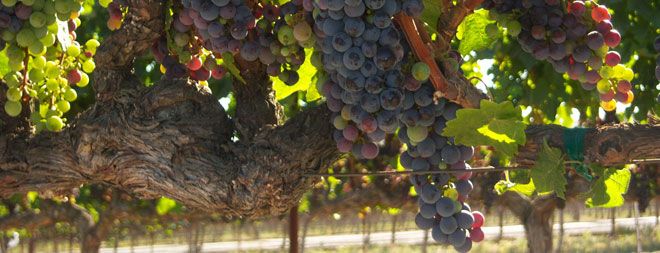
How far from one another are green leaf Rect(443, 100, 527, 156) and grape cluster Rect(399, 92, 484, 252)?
63mm

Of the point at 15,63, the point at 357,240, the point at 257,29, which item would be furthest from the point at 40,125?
the point at 357,240

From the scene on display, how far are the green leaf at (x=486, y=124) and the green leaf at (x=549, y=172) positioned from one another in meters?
0.10

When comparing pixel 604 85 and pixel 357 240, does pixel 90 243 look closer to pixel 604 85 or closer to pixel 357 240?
pixel 604 85

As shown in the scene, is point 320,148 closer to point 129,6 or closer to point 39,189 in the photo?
point 129,6

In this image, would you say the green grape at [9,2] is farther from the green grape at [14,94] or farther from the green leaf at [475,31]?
the green leaf at [475,31]

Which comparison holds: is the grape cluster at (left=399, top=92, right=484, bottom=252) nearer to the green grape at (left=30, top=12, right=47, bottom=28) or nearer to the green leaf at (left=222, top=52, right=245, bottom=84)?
the green leaf at (left=222, top=52, right=245, bottom=84)

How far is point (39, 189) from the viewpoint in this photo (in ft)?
6.59

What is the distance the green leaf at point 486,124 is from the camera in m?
1.48

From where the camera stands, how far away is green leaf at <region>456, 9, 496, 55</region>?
1.90 metres

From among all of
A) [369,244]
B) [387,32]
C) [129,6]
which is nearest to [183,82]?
[129,6]

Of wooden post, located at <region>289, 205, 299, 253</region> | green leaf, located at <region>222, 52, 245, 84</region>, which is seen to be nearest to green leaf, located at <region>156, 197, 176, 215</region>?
wooden post, located at <region>289, 205, 299, 253</region>

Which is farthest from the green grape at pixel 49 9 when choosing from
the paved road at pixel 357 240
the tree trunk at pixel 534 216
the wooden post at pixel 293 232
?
the paved road at pixel 357 240

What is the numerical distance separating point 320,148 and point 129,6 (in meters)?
0.55

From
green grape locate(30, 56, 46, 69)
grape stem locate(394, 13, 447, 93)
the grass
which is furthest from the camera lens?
the grass
